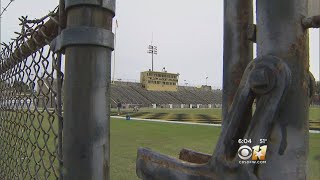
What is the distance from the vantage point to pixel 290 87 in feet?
2.34

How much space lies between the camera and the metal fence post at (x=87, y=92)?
995 mm

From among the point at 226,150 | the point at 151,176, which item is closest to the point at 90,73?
the point at 151,176

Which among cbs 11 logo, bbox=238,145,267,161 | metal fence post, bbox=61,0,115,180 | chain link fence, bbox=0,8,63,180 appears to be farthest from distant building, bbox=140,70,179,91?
cbs 11 logo, bbox=238,145,267,161

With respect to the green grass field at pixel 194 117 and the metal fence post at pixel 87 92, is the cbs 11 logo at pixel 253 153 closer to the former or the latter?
the metal fence post at pixel 87 92

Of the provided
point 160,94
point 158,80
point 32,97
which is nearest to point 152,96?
point 160,94

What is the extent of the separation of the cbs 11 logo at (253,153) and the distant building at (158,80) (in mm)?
76128

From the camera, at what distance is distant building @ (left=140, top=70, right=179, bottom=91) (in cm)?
7756

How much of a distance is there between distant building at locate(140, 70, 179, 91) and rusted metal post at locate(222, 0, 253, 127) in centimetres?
7600

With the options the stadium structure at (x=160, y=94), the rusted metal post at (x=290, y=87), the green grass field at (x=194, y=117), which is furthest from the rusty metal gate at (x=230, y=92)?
the stadium structure at (x=160, y=94)

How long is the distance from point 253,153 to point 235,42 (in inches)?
11.2

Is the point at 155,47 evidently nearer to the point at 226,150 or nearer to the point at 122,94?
the point at 122,94

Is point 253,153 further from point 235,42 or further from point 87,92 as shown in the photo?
point 87,92

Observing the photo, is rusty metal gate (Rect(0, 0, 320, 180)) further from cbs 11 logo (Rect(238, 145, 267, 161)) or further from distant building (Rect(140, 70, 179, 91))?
distant building (Rect(140, 70, 179, 91))

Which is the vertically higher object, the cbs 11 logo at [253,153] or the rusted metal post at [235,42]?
the rusted metal post at [235,42]
